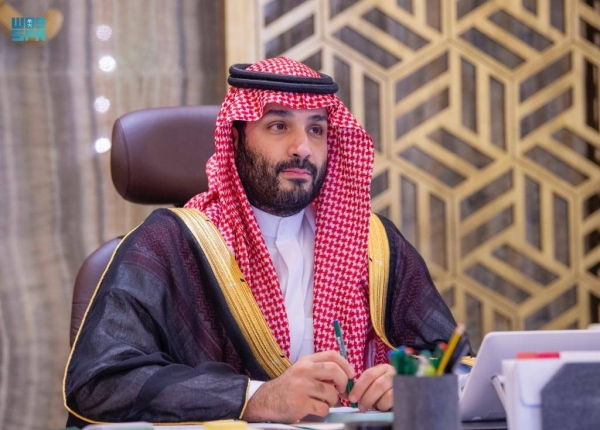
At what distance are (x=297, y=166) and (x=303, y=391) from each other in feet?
2.69

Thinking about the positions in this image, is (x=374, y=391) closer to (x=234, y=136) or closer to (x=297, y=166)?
(x=297, y=166)

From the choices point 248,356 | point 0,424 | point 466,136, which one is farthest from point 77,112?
point 248,356

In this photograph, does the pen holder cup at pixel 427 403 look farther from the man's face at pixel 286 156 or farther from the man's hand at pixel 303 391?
the man's face at pixel 286 156

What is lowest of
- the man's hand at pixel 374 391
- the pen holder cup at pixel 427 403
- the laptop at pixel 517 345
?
the man's hand at pixel 374 391

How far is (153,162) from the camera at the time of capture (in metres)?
2.66

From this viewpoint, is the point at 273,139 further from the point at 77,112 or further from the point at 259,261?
the point at 77,112

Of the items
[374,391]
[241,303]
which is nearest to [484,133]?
[241,303]

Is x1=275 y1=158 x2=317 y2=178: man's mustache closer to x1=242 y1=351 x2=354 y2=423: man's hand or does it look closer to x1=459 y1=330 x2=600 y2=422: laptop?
x1=242 y1=351 x2=354 y2=423: man's hand

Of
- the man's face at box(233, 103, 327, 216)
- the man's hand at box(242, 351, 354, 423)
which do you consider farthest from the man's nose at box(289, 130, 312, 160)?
the man's hand at box(242, 351, 354, 423)

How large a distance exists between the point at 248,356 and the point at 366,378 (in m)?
0.52

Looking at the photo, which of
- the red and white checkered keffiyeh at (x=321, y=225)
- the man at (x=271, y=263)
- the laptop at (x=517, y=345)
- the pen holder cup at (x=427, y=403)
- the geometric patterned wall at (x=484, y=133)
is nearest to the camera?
the pen holder cup at (x=427, y=403)

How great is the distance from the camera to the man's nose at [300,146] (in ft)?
8.05

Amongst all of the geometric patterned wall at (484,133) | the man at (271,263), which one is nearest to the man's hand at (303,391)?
the man at (271,263)

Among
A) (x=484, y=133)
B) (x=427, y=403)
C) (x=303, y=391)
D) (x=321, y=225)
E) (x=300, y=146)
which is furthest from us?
(x=484, y=133)
